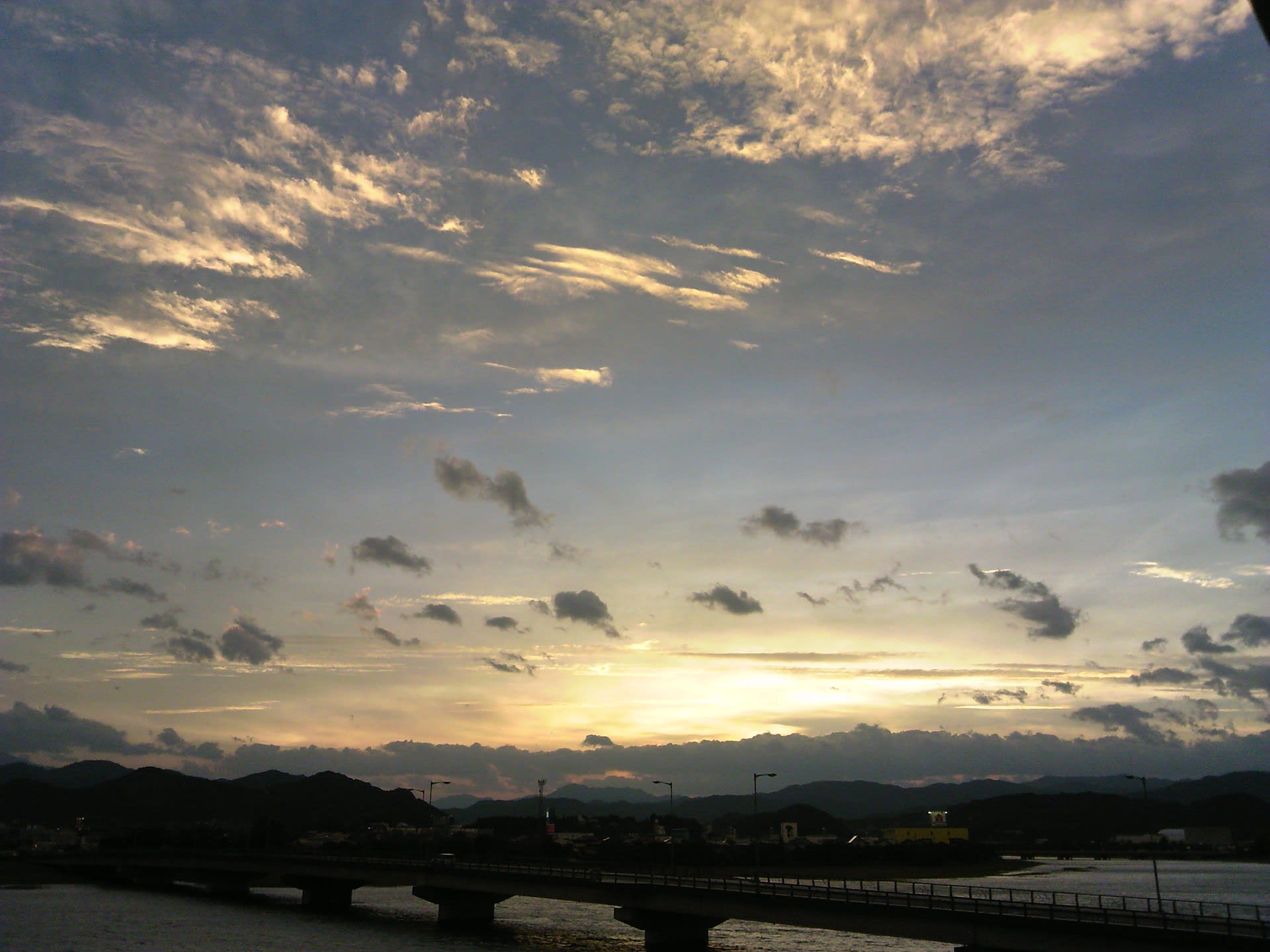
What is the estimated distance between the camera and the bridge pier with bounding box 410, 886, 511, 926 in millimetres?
123938

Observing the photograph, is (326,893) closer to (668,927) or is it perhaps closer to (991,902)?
(668,927)

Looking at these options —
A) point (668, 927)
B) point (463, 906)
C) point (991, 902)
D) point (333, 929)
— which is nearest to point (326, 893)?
point (333, 929)

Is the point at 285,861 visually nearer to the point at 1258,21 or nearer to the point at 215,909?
the point at 215,909

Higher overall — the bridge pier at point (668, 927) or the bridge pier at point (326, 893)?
the bridge pier at point (668, 927)

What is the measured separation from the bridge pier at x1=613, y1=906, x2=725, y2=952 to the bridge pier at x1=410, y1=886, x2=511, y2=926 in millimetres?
36236

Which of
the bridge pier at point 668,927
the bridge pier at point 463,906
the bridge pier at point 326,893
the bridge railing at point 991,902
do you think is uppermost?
the bridge railing at point 991,902

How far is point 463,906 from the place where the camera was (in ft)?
409

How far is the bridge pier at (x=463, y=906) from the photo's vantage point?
407 feet

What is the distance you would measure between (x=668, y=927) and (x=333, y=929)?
50797 mm

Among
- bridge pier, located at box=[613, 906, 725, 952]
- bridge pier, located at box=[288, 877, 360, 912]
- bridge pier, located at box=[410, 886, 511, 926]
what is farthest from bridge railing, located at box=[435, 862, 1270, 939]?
bridge pier, located at box=[288, 877, 360, 912]

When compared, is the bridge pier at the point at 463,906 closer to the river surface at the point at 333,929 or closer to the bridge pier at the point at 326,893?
the river surface at the point at 333,929

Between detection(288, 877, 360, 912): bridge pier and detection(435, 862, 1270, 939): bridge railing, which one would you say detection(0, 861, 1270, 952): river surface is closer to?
detection(288, 877, 360, 912): bridge pier

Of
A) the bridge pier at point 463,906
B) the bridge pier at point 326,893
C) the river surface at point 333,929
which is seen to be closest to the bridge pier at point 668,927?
the river surface at point 333,929

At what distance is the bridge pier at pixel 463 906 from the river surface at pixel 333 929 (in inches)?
94.0
